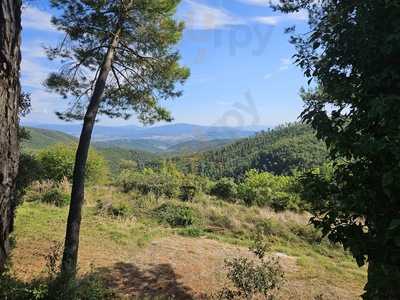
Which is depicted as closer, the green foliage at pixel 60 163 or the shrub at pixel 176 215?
the shrub at pixel 176 215

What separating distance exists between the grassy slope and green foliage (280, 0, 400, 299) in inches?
174

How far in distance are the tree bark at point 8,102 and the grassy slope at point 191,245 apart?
204 inches

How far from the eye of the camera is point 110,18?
8.65 meters

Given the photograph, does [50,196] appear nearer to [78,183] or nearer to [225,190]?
[78,183]

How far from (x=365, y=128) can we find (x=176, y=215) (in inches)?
470

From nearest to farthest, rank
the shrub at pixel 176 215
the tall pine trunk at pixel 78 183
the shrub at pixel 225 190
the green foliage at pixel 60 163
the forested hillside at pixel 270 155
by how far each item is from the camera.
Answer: the tall pine trunk at pixel 78 183
the shrub at pixel 176 215
the shrub at pixel 225 190
the green foliage at pixel 60 163
the forested hillside at pixel 270 155

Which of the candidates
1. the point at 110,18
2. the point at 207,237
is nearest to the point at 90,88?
the point at 110,18

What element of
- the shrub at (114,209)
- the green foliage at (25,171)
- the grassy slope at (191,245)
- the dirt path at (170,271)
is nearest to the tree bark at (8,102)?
the dirt path at (170,271)

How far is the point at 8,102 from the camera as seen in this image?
263 centimetres

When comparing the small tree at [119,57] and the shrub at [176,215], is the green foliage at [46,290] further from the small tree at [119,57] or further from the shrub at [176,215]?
the shrub at [176,215]

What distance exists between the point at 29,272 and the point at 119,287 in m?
1.94

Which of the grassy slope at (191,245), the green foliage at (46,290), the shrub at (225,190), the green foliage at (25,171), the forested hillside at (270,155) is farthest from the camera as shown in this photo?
the forested hillside at (270,155)

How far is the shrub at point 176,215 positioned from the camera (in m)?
14.7

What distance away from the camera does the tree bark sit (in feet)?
8.35
